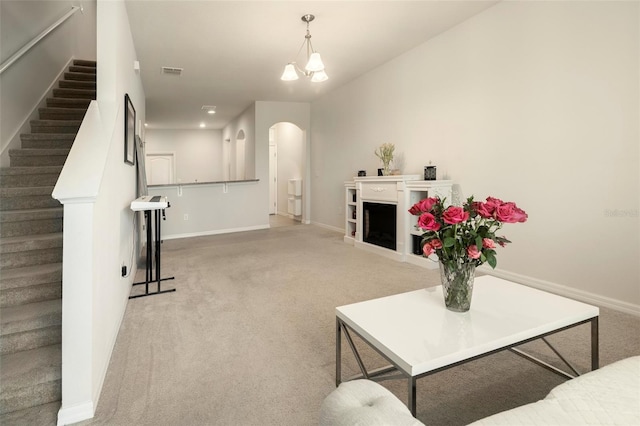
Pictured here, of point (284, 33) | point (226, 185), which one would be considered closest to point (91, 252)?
point (284, 33)

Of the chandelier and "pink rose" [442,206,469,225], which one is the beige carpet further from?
the chandelier

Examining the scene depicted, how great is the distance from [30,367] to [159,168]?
10.1 metres

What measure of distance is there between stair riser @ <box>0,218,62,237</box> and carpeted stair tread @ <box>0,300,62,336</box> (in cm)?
66

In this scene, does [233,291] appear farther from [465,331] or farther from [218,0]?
[218,0]

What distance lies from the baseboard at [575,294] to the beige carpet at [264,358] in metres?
0.11

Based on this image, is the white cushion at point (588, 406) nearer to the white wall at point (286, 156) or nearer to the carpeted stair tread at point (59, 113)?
the carpeted stair tread at point (59, 113)

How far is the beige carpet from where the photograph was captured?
1466 millimetres

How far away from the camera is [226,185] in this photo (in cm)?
648

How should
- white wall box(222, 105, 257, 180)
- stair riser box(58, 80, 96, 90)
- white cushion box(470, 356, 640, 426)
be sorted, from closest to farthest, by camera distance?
white cushion box(470, 356, 640, 426) < stair riser box(58, 80, 96, 90) < white wall box(222, 105, 257, 180)

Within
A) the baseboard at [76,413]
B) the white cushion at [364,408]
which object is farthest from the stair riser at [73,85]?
the white cushion at [364,408]

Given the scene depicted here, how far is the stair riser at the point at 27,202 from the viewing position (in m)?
2.45

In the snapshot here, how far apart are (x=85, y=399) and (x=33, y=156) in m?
2.51

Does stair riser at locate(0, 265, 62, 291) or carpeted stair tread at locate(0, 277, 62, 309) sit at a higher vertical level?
stair riser at locate(0, 265, 62, 291)

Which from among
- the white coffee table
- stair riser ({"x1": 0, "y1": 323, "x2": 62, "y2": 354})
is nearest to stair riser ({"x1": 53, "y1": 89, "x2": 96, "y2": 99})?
stair riser ({"x1": 0, "y1": 323, "x2": 62, "y2": 354})
